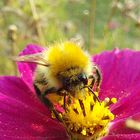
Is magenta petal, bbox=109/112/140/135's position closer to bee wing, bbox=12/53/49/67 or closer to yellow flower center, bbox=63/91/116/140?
yellow flower center, bbox=63/91/116/140

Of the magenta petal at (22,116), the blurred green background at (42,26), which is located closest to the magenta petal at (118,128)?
the magenta petal at (22,116)

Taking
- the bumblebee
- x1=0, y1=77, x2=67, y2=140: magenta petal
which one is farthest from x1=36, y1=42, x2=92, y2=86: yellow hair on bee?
x1=0, y1=77, x2=67, y2=140: magenta petal

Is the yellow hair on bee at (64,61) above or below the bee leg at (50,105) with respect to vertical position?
above

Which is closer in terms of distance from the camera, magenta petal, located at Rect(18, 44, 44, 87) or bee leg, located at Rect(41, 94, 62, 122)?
bee leg, located at Rect(41, 94, 62, 122)

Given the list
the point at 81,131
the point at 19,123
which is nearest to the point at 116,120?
the point at 81,131

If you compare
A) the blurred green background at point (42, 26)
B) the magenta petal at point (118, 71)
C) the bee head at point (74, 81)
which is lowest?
the bee head at point (74, 81)

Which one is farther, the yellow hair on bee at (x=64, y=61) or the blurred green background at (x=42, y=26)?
the blurred green background at (x=42, y=26)

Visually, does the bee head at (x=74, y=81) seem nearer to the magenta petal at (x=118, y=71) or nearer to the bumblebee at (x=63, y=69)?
the bumblebee at (x=63, y=69)

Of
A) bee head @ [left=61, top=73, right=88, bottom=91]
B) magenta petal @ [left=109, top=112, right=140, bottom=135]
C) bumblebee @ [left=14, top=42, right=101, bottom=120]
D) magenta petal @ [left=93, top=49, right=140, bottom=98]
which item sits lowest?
magenta petal @ [left=109, top=112, right=140, bottom=135]
